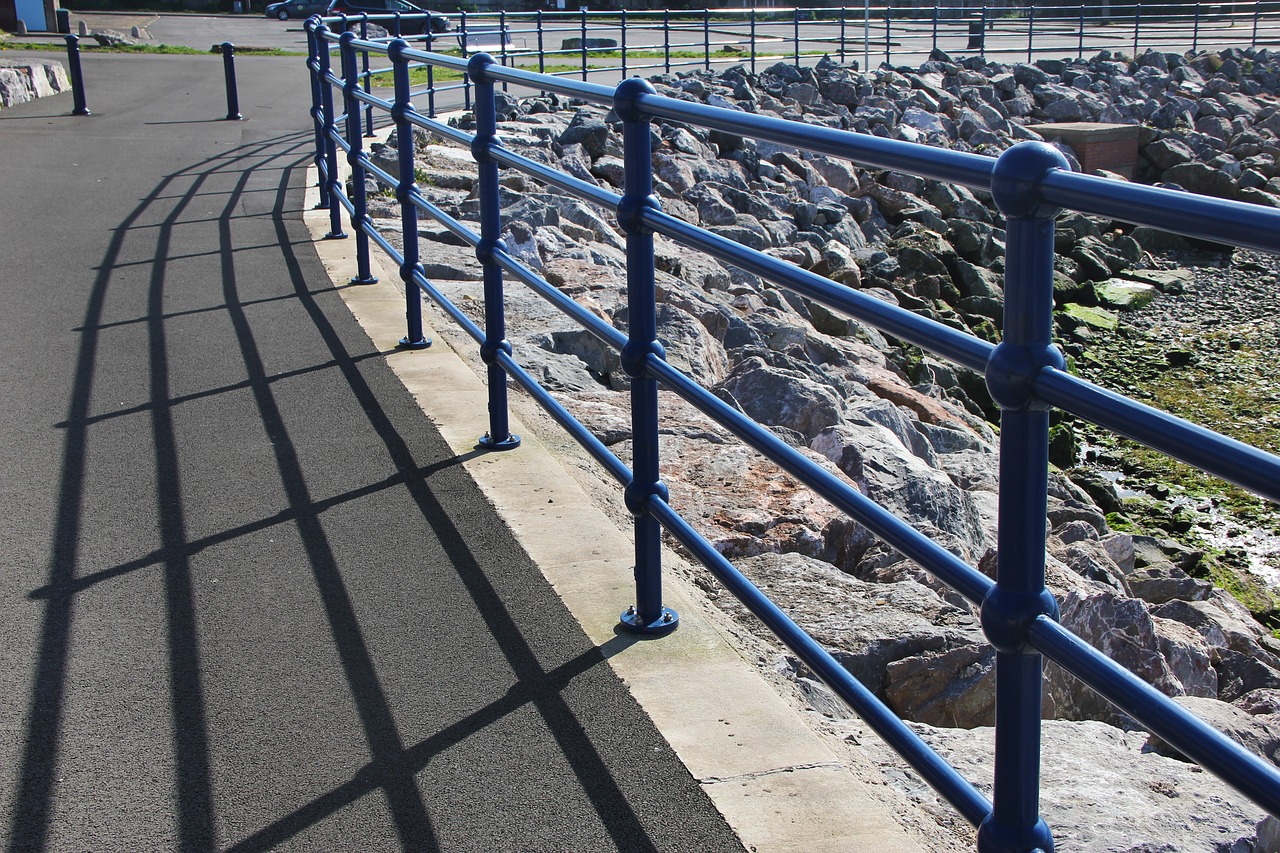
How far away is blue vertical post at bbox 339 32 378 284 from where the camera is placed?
6.70 meters

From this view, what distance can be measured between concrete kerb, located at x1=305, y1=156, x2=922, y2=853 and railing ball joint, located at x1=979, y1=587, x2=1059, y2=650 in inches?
31.0

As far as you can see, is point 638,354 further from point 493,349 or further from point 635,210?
point 493,349

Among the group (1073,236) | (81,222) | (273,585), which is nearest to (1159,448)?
(273,585)

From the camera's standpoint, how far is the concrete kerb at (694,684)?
8.22 ft

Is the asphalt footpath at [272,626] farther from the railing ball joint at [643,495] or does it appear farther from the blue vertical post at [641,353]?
the railing ball joint at [643,495]

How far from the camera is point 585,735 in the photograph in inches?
113

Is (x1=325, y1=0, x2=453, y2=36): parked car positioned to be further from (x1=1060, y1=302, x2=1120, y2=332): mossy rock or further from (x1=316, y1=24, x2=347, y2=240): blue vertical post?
(x1=316, y1=24, x2=347, y2=240): blue vertical post

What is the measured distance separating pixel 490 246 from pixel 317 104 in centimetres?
582

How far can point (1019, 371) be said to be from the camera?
166cm

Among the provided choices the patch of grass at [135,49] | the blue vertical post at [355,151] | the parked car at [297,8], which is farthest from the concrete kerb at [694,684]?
the parked car at [297,8]

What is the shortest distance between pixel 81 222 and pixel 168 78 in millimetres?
13783

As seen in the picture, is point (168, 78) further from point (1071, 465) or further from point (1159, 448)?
point (1159, 448)

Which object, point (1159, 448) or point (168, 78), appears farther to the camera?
point (168, 78)

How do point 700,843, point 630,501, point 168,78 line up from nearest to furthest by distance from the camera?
point 700,843 → point 630,501 → point 168,78
